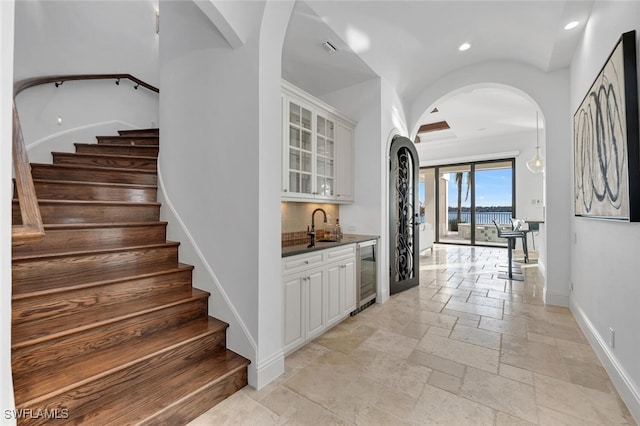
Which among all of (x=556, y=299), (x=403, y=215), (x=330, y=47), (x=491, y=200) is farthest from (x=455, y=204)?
(x=330, y=47)

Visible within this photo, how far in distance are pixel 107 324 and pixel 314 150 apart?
2346 millimetres

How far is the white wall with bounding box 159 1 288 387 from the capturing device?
1.93m

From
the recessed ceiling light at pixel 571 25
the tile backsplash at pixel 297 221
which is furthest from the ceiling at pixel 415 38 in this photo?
the tile backsplash at pixel 297 221

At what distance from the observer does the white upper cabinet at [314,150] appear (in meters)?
2.75

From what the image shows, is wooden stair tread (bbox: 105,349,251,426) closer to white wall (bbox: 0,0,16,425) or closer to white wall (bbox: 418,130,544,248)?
white wall (bbox: 0,0,16,425)

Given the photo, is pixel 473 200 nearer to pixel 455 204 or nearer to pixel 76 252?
pixel 455 204

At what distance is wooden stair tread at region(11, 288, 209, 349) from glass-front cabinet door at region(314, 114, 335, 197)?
185cm

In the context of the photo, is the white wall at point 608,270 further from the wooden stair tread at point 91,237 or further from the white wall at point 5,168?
the wooden stair tread at point 91,237

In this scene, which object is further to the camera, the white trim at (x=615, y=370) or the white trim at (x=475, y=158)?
the white trim at (x=475, y=158)

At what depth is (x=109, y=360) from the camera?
1588 millimetres

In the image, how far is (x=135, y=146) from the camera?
3.47 metres

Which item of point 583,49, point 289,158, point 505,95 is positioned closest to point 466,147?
point 505,95

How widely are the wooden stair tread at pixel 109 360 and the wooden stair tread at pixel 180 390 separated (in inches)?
7.0

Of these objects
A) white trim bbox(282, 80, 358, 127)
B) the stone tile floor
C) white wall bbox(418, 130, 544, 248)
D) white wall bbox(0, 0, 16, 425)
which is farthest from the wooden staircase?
white wall bbox(418, 130, 544, 248)
